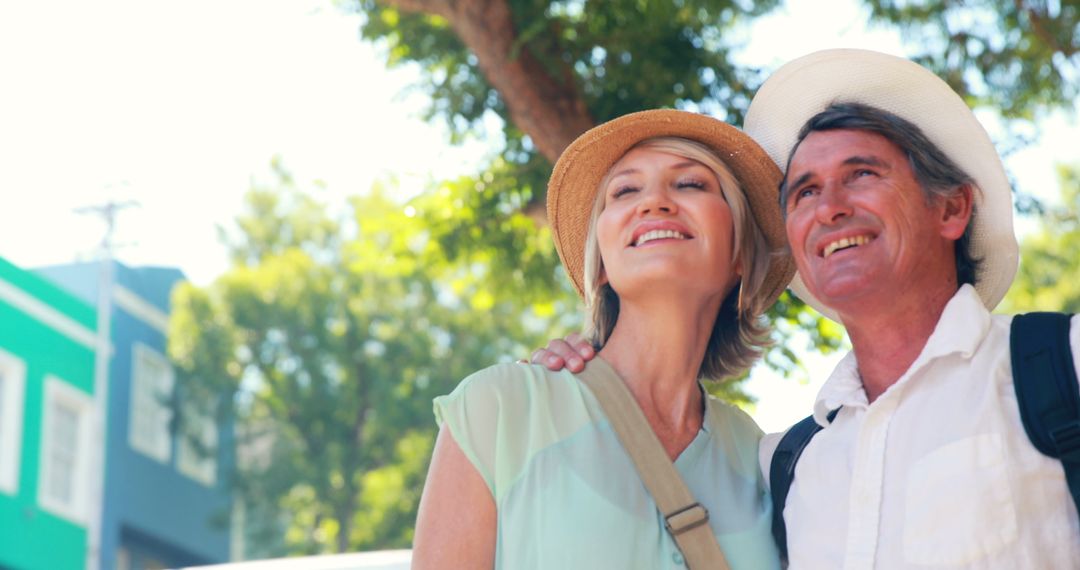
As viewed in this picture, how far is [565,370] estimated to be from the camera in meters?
3.77

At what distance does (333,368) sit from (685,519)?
27.2 meters

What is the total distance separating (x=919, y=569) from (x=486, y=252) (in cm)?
577

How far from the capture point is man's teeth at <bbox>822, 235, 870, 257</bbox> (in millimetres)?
3475

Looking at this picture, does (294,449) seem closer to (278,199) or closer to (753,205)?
(278,199)

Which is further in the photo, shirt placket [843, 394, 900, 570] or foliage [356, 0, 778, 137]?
foliage [356, 0, 778, 137]

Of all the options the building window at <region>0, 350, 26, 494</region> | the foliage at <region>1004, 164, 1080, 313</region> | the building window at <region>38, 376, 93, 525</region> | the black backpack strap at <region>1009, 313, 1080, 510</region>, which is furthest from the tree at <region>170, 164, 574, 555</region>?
the black backpack strap at <region>1009, 313, 1080, 510</region>

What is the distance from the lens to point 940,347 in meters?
3.24

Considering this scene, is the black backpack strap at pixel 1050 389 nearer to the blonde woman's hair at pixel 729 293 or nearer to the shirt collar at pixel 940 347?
the shirt collar at pixel 940 347

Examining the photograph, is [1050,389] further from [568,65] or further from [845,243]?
[568,65]

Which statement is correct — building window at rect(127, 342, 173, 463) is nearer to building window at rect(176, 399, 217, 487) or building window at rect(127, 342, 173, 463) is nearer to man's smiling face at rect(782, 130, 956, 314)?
building window at rect(176, 399, 217, 487)

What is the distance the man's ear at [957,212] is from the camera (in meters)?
3.59

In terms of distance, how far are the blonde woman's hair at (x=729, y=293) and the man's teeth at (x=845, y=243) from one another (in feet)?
1.64

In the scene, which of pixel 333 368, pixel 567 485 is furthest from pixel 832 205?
pixel 333 368

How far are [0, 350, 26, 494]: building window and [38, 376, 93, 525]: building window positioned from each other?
1130 millimetres
